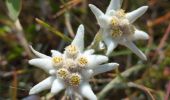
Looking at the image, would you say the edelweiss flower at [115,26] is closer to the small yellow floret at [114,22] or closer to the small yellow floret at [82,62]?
the small yellow floret at [114,22]

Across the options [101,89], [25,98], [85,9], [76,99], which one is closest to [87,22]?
[85,9]

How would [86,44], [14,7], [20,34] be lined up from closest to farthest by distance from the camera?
[14,7] < [20,34] < [86,44]

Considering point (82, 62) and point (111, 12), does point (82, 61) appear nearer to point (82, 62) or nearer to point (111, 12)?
point (82, 62)

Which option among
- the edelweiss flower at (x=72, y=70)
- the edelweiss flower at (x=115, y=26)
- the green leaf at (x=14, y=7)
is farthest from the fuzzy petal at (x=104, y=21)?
the green leaf at (x=14, y=7)

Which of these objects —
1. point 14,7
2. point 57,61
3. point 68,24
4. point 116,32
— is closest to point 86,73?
point 57,61

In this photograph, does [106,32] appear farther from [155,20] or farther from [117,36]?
[155,20]

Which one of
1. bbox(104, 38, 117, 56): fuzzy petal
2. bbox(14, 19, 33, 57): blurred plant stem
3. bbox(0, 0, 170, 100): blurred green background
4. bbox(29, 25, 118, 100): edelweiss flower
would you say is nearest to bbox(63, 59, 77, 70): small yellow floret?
bbox(29, 25, 118, 100): edelweiss flower

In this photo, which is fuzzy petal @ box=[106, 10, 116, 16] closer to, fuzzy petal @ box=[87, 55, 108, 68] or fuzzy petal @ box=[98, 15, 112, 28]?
fuzzy petal @ box=[98, 15, 112, 28]
